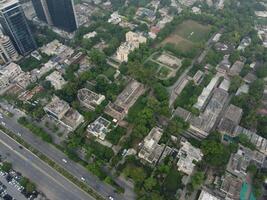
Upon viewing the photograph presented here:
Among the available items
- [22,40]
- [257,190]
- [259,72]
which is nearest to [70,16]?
[22,40]

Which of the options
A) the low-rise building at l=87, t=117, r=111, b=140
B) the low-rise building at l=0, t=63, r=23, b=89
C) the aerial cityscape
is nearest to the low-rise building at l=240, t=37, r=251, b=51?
the aerial cityscape

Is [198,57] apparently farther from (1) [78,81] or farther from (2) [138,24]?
(1) [78,81]

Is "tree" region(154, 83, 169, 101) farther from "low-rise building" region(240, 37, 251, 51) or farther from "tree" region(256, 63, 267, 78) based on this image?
"low-rise building" region(240, 37, 251, 51)

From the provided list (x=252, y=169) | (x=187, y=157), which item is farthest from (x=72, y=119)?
(x=252, y=169)

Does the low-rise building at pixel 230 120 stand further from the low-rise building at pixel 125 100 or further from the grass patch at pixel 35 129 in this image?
the grass patch at pixel 35 129

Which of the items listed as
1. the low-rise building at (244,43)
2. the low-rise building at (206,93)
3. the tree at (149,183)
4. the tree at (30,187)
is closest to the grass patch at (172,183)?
the tree at (149,183)

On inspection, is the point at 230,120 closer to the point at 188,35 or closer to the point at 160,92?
the point at 160,92
